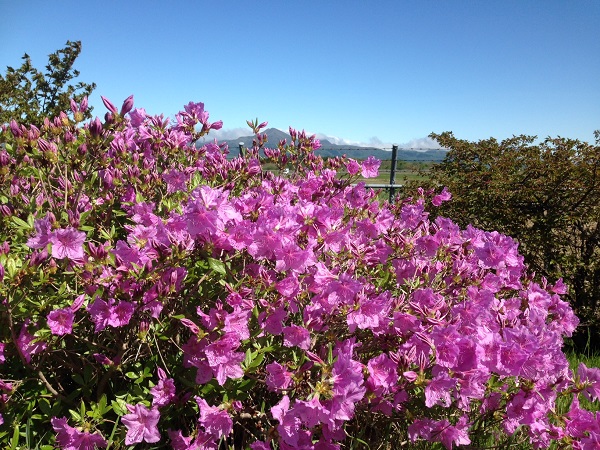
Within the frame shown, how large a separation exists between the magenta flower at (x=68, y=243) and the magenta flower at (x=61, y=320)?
0.19m

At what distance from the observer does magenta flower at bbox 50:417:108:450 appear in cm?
164

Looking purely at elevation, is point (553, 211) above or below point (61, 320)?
above

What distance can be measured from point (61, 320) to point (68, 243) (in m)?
0.28

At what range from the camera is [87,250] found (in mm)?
1755

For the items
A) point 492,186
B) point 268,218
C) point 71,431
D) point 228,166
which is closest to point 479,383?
point 268,218

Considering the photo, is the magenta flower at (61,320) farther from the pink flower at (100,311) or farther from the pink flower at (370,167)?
the pink flower at (370,167)

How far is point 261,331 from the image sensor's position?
68.5 inches

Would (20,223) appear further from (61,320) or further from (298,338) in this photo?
(298,338)

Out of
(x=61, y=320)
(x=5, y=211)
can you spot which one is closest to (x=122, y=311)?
(x=61, y=320)

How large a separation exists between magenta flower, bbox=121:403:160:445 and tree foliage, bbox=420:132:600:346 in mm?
3593

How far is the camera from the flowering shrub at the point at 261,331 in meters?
1.60

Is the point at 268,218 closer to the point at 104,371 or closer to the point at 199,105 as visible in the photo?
the point at 104,371

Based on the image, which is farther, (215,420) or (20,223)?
(20,223)

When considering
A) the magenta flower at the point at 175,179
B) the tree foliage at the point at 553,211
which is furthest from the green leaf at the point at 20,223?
the tree foliage at the point at 553,211
